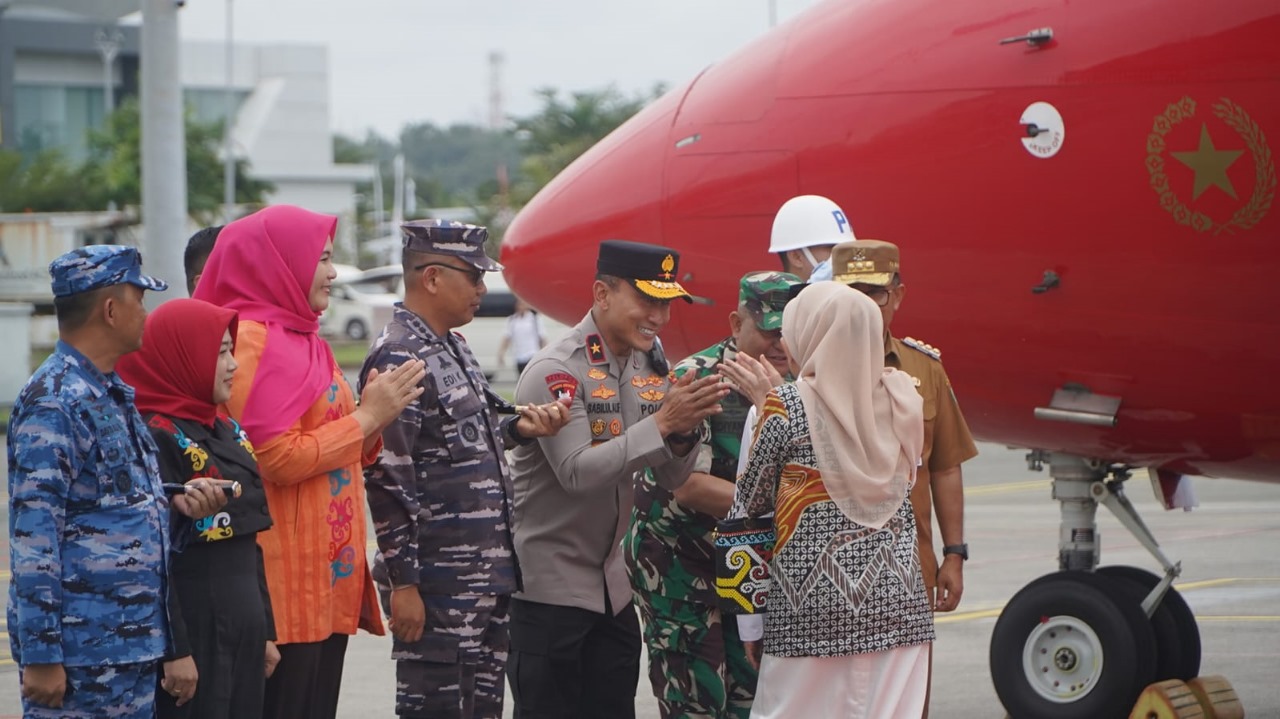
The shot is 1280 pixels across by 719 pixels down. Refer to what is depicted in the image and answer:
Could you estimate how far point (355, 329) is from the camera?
43250 mm

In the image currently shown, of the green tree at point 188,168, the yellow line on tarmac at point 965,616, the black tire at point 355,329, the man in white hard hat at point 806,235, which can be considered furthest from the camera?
the green tree at point 188,168

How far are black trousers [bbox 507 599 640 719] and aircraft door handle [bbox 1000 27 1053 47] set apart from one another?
2.71 m

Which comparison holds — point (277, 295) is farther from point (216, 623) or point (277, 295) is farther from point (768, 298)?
point (768, 298)

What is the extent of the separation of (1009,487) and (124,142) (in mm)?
38156

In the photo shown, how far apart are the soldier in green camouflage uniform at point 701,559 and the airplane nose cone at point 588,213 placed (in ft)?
6.46

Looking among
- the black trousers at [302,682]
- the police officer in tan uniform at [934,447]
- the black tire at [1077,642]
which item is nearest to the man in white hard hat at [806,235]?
the police officer in tan uniform at [934,447]

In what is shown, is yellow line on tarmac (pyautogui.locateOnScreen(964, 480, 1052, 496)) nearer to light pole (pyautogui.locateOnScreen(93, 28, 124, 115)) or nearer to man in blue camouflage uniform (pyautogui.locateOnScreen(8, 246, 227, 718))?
man in blue camouflage uniform (pyautogui.locateOnScreen(8, 246, 227, 718))

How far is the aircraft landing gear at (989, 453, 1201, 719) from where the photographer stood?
638 centimetres

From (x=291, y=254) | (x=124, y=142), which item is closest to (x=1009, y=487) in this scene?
(x=291, y=254)

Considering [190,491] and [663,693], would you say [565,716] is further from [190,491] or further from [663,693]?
[190,491]

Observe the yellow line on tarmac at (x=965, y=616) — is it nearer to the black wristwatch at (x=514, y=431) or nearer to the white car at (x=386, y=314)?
the black wristwatch at (x=514, y=431)

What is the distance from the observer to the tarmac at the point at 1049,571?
7.38 meters

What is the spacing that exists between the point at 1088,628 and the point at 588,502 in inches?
101

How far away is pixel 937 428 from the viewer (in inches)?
206
